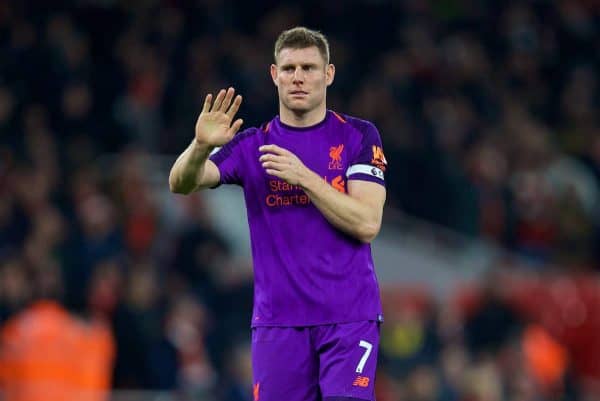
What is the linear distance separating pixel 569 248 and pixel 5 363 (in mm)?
8109

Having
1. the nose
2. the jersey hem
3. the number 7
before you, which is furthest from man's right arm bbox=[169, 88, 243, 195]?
the number 7

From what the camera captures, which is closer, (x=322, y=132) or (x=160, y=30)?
(x=322, y=132)

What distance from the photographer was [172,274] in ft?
41.0

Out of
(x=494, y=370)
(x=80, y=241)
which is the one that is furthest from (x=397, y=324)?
(x=80, y=241)

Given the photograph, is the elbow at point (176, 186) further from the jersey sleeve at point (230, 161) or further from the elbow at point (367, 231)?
the elbow at point (367, 231)

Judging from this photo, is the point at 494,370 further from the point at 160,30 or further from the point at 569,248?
the point at 160,30

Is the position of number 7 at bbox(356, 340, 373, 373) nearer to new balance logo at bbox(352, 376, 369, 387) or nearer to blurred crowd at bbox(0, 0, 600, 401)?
new balance logo at bbox(352, 376, 369, 387)

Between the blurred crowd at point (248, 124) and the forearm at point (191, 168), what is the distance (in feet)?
16.4

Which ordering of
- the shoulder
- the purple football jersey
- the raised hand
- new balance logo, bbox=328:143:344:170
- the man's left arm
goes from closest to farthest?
the man's left arm < the raised hand < the purple football jersey < new balance logo, bbox=328:143:344:170 < the shoulder

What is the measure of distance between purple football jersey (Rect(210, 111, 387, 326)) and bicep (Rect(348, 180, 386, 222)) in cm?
3

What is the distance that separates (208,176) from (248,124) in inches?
299

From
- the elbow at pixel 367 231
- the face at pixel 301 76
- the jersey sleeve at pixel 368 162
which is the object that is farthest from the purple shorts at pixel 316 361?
the face at pixel 301 76

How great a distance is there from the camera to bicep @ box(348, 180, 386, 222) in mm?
5984

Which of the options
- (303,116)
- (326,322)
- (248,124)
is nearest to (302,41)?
(303,116)
